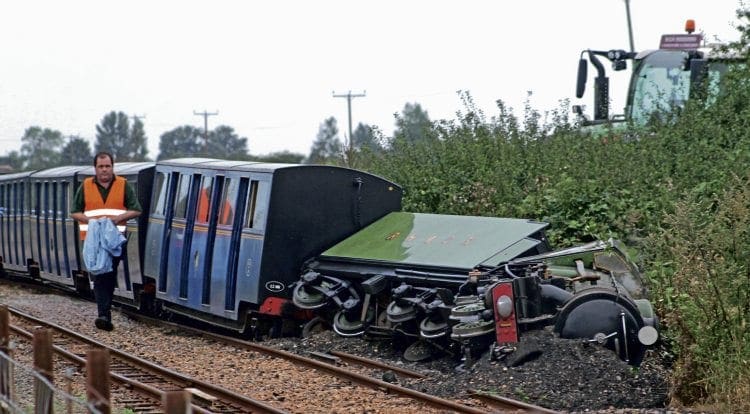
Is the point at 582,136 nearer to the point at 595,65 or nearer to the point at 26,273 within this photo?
the point at 595,65

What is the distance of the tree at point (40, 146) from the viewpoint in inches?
2899

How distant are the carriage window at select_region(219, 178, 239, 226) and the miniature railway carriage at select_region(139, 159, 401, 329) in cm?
1

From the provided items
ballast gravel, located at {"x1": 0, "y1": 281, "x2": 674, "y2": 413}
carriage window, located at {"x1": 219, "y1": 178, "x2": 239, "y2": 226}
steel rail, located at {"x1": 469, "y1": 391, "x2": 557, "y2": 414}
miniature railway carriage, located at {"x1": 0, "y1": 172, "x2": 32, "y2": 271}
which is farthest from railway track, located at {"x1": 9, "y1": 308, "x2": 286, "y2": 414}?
miniature railway carriage, located at {"x1": 0, "y1": 172, "x2": 32, "y2": 271}

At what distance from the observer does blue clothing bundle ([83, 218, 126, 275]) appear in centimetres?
1480

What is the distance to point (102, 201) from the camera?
48.9 ft

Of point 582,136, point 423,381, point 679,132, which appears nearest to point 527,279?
point 423,381

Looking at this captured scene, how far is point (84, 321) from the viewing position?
18.3m

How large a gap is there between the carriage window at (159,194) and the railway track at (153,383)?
124 inches

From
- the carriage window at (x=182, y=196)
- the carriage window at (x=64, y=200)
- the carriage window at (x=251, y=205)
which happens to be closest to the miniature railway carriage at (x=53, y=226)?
the carriage window at (x=64, y=200)

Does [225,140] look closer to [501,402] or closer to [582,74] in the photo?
[582,74]

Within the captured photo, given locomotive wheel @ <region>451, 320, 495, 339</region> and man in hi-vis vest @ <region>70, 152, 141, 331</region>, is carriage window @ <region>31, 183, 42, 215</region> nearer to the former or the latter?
man in hi-vis vest @ <region>70, 152, 141, 331</region>

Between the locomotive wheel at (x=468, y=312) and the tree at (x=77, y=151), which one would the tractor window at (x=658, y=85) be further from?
the tree at (x=77, y=151)

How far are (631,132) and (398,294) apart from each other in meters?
7.88

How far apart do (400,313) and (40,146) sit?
71.4 m
